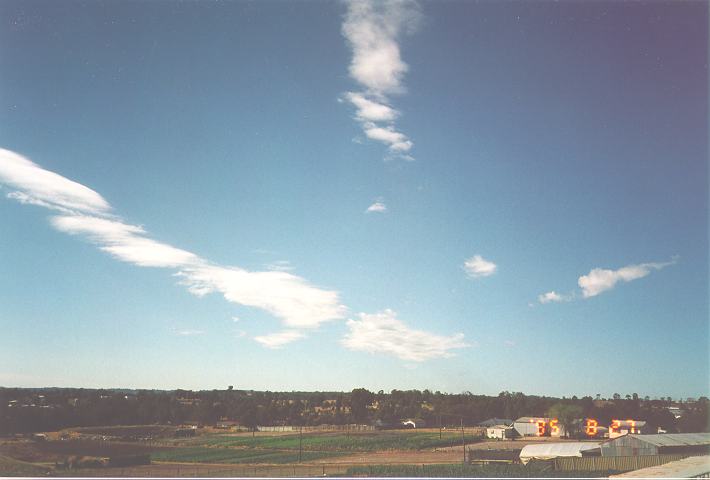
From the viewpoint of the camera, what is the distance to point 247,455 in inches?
3920

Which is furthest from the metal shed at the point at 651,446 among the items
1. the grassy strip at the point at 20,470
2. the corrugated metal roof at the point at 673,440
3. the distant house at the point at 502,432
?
the grassy strip at the point at 20,470

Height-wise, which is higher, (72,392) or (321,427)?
(72,392)

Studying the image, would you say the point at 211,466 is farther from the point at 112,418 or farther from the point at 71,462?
the point at 112,418

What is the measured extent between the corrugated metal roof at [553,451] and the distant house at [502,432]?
47747 millimetres

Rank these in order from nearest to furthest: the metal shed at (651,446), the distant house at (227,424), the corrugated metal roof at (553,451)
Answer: the metal shed at (651,446)
the corrugated metal roof at (553,451)
the distant house at (227,424)

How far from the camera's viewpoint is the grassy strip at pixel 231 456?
9122 cm

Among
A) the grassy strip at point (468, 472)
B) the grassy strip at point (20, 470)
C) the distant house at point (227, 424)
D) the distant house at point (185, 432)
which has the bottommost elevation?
the distant house at point (227, 424)

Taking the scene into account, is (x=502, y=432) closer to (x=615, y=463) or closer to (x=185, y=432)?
(x=615, y=463)

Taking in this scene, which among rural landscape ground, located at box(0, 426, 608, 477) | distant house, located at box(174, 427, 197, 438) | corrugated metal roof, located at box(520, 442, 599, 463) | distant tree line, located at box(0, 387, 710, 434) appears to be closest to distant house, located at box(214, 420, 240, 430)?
distant tree line, located at box(0, 387, 710, 434)

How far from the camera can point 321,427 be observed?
16312cm

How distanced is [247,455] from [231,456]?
2826mm

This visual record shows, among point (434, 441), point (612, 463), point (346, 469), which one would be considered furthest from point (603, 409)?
point (346, 469)

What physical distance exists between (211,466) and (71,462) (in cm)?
1961

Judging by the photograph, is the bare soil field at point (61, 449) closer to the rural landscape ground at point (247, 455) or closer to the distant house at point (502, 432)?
the rural landscape ground at point (247, 455)
